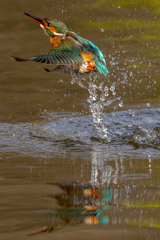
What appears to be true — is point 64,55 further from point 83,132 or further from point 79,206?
point 79,206

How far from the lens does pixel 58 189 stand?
1.81 m

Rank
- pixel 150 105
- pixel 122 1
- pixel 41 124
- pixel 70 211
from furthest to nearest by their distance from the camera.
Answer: pixel 122 1 → pixel 150 105 → pixel 41 124 → pixel 70 211

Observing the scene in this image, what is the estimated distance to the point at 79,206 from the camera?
1.60 m

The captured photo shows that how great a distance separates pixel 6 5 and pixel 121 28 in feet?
6.08

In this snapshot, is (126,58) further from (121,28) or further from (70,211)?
(70,211)

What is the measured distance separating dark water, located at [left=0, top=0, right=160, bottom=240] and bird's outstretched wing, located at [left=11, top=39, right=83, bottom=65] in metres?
0.56

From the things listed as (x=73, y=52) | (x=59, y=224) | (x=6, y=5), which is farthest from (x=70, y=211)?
(x=6, y=5)

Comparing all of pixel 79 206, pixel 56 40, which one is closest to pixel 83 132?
pixel 56 40

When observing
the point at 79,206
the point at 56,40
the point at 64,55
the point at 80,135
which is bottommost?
the point at 79,206

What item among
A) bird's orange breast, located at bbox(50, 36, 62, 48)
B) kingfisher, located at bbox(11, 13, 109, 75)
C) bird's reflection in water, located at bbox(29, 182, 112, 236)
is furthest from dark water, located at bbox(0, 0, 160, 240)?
bird's orange breast, located at bbox(50, 36, 62, 48)

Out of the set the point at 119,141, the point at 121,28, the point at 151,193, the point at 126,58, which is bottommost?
the point at 151,193

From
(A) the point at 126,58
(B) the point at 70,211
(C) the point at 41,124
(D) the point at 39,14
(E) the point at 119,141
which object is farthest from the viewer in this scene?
(D) the point at 39,14

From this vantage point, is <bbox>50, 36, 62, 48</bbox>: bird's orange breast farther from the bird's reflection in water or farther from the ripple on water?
the bird's reflection in water

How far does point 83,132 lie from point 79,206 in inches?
66.4
